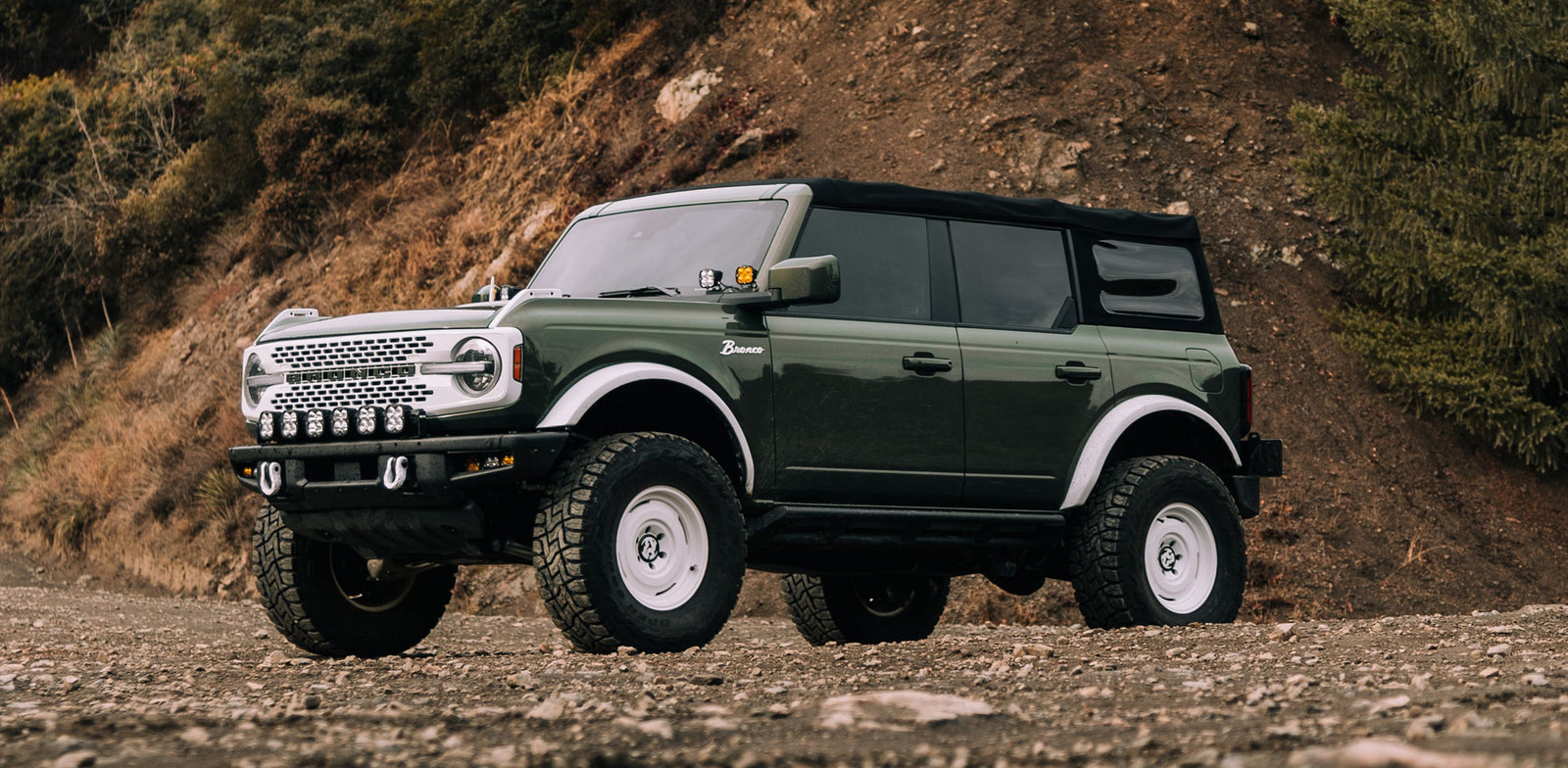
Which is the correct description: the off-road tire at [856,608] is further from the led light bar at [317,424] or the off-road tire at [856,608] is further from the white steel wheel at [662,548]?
the led light bar at [317,424]

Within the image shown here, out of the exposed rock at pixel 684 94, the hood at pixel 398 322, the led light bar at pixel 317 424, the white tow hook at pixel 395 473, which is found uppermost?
the exposed rock at pixel 684 94

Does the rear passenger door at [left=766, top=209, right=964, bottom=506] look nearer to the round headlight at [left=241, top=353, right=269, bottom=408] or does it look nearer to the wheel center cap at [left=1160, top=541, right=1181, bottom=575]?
the wheel center cap at [left=1160, top=541, right=1181, bottom=575]

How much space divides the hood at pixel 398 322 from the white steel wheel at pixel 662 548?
1.05 m

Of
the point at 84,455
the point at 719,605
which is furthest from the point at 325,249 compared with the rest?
the point at 719,605

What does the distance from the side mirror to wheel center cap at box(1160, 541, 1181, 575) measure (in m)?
2.95

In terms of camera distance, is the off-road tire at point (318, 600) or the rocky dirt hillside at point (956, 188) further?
the rocky dirt hillside at point (956, 188)

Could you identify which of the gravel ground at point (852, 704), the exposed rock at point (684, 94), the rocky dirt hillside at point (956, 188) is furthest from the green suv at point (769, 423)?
the exposed rock at point (684, 94)

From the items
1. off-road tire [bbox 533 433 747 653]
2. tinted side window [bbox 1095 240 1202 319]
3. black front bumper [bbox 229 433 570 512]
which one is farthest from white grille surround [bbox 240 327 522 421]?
tinted side window [bbox 1095 240 1202 319]

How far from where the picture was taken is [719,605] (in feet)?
23.8

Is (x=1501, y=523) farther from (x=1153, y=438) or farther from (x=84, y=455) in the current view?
(x=84, y=455)

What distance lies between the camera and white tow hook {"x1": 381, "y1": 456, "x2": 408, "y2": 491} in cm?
689

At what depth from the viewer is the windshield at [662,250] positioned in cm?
807

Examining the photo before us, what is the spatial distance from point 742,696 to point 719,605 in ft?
5.55

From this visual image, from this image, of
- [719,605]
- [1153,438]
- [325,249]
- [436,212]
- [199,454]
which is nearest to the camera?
[719,605]
